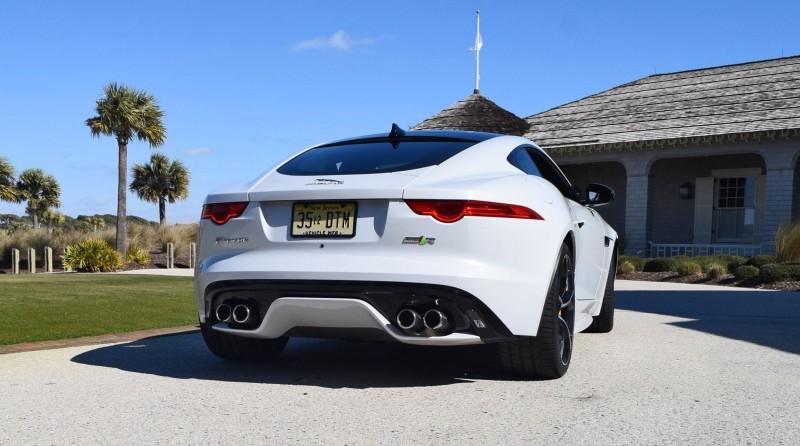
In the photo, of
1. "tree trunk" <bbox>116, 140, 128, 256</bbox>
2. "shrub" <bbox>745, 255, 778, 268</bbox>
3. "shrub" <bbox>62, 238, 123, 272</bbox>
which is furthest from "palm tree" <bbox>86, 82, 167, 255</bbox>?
"shrub" <bbox>745, 255, 778, 268</bbox>

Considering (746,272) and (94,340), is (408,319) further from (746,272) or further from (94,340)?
(746,272)

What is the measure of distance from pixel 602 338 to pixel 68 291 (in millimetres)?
8182

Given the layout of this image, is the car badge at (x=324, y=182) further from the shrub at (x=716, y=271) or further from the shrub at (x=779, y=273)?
the shrub at (x=716, y=271)

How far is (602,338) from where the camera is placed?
7.08 metres

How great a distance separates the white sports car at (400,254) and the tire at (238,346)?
63 mm

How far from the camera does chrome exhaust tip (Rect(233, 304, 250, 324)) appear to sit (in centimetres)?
466

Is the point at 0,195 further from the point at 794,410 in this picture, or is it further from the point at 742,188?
the point at 794,410

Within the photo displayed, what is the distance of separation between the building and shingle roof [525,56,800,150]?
0.04 m

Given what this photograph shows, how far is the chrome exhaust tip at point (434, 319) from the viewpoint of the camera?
4.31 meters

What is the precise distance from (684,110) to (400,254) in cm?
2007

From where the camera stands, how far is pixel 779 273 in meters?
15.1

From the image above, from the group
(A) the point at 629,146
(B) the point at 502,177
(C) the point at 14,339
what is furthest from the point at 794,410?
(A) the point at 629,146

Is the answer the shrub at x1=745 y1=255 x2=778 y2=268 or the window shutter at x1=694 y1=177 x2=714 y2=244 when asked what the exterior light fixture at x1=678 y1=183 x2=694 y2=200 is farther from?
the shrub at x1=745 y1=255 x2=778 y2=268

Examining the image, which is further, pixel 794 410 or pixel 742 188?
pixel 742 188
